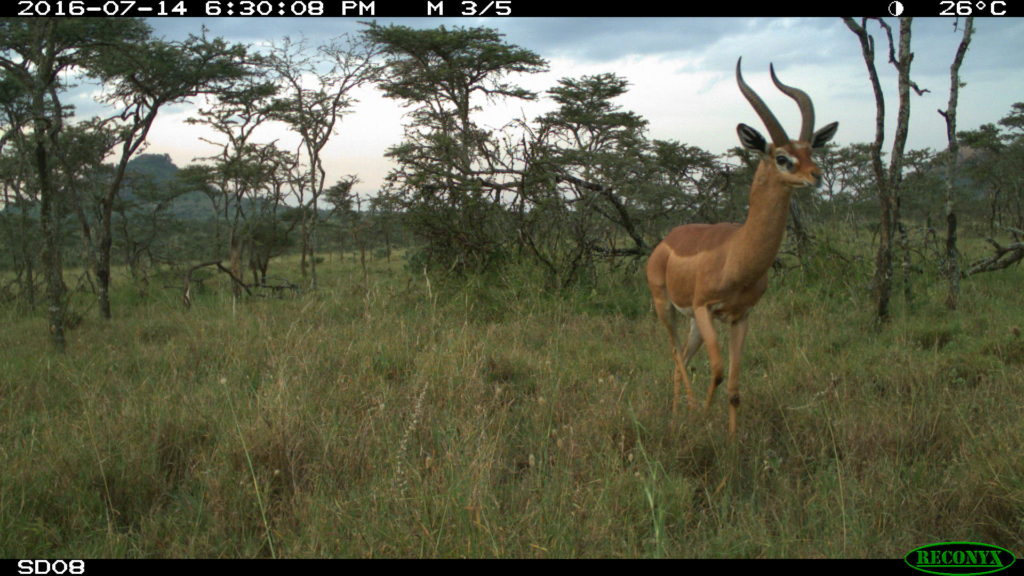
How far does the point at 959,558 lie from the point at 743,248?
1.83 meters

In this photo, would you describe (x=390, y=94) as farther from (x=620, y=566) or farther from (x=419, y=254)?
(x=620, y=566)

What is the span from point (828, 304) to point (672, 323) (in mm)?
2955

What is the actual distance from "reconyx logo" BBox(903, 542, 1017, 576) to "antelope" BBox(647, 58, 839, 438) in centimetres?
110

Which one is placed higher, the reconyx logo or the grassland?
the grassland

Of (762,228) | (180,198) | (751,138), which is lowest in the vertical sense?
(762,228)

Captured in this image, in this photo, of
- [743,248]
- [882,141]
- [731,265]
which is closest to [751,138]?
[743,248]

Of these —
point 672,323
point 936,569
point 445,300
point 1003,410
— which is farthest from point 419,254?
point 936,569

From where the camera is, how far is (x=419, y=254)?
8.78 meters

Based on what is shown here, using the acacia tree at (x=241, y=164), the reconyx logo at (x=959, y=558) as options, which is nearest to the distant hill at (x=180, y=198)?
the acacia tree at (x=241, y=164)

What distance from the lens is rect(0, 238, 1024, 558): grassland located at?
2.33m

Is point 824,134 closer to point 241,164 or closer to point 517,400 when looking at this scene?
point 517,400

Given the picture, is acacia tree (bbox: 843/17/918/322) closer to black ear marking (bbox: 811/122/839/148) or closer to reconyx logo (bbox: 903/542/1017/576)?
black ear marking (bbox: 811/122/839/148)

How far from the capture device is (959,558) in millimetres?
2215

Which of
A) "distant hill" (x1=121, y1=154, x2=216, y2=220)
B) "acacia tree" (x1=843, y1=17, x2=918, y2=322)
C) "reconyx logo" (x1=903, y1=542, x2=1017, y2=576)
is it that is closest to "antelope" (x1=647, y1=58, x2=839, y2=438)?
"reconyx logo" (x1=903, y1=542, x2=1017, y2=576)
